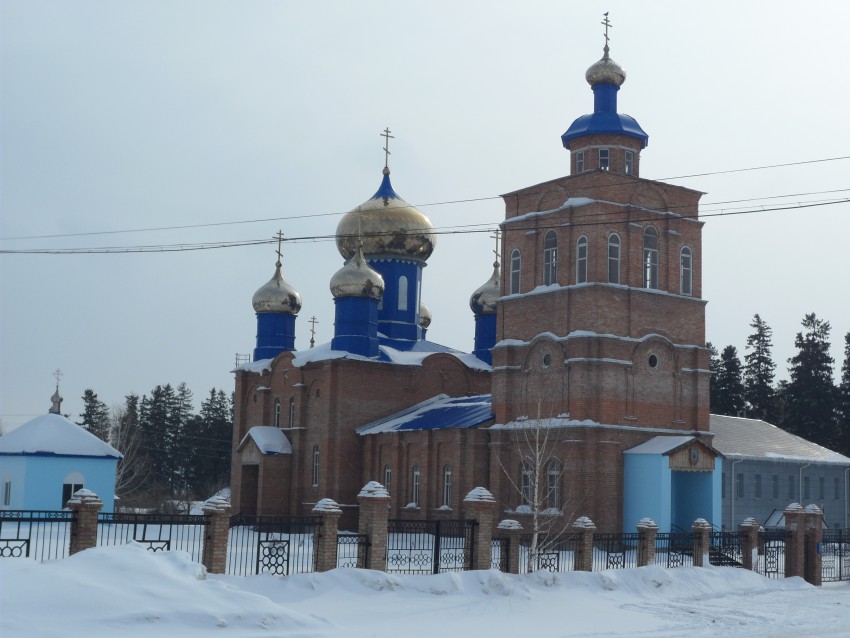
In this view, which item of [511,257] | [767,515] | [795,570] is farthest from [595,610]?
[767,515]

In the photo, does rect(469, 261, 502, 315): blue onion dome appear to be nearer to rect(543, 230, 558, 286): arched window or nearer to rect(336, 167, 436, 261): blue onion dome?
rect(336, 167, 436, 261): blue onion dome

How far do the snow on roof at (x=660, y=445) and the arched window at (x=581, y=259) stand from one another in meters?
4.58

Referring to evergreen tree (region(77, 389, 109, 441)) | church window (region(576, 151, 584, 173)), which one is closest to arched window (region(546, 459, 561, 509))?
church window (region(576, 151, 584, 173))

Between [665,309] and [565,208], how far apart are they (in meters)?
3.90

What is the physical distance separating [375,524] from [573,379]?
1120 cm

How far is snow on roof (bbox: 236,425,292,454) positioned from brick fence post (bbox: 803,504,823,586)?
1914 centimetres

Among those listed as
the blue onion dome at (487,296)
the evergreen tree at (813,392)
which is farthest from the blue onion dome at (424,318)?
the evergreen tree at (813,392)

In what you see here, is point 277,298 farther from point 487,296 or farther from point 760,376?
point 760,376

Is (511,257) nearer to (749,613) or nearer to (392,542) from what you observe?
(392,542)

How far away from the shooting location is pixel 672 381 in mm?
29453

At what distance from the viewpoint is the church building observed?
92.0 ft

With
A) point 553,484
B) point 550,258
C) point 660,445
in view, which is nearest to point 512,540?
point 660,445

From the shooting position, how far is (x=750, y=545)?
76.0 ft

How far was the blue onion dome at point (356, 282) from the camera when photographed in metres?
36.7
